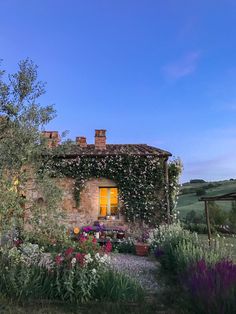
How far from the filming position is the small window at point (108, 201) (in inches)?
579

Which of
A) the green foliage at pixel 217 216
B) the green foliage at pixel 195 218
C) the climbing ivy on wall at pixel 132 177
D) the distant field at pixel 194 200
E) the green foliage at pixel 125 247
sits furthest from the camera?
the distant field at pixel 194 200

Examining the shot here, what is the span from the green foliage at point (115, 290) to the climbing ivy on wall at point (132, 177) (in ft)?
28.6

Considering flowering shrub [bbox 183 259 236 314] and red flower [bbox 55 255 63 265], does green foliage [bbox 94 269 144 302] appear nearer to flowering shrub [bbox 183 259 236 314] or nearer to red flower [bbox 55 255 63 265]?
red flower [bbox 55 255 63 265]

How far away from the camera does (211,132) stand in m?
18.4

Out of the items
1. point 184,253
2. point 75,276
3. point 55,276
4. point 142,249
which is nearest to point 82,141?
point 142,249

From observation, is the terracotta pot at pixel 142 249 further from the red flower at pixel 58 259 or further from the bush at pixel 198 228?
the bush at pixel 198 228

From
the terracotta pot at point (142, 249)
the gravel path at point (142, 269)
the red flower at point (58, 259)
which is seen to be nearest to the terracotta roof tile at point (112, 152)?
the terracotta pot at point (142, 249)

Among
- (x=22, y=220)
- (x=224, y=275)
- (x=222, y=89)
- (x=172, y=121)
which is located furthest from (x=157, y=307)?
(x=172, y=121)

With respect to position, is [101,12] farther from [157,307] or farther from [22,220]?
[157,307]

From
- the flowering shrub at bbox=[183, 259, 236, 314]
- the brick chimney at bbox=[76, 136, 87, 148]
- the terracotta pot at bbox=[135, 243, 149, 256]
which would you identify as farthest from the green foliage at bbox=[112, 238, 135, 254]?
the flowering shrub at bbox=[183, 259, 236, 314]

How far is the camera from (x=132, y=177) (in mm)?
14602

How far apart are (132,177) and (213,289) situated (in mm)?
10582

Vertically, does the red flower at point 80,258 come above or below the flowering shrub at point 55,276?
above

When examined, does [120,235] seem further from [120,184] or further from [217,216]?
[217,216]
